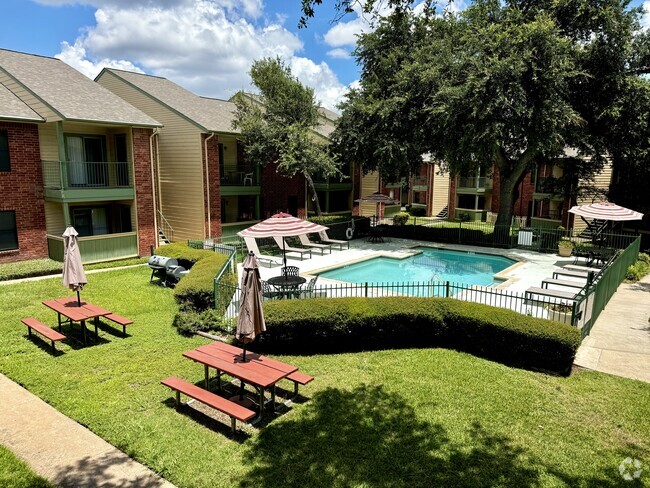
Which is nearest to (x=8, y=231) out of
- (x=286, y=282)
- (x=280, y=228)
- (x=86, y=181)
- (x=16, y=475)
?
(x=86, y=181)

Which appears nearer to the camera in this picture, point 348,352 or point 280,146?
point 348,352

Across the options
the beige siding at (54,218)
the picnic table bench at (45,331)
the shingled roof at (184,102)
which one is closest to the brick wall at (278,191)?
the shingled roof at (184,102)

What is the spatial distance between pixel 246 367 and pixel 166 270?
10.1 meters

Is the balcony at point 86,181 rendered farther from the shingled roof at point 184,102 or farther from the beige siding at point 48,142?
the shingled roof at point 184,102

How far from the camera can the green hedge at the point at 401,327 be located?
962 centimetres

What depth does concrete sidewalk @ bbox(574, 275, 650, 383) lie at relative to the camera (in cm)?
948

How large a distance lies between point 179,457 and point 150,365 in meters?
3.57

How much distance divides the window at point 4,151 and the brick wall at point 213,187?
8.46 m

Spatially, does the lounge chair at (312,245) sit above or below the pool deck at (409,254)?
above

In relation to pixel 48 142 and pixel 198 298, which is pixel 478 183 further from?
pixel 198 298

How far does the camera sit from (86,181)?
71.2 ft

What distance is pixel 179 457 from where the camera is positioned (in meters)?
6.28

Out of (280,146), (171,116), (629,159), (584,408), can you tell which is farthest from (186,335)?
(629,159)

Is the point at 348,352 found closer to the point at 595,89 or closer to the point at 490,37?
the point at 490,37
